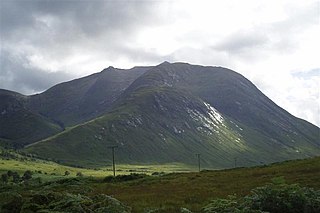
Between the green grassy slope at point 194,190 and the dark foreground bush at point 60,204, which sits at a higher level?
the dark foreground bush at point 60,204

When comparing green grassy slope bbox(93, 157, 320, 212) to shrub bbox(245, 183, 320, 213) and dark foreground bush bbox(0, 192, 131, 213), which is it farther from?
shrub bbox(245, 183, 320, 213)

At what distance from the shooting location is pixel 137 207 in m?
26.0

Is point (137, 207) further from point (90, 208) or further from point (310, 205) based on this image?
point (310, 205)

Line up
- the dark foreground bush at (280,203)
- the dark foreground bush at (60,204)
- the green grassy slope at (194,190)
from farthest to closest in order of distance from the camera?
the green grassy slope at (194,190)
the dark foreground bush at (280,203)
the dark foreground bush at (60,204)

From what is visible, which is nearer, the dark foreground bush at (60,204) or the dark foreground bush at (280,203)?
the dark foreground bush at (60,204)

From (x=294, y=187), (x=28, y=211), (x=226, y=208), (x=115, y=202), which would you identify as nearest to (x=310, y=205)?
(x=294, y=187)

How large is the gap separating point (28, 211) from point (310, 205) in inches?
466

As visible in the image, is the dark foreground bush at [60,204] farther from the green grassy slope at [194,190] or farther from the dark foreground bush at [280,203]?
the green grassy slope at [194,190]

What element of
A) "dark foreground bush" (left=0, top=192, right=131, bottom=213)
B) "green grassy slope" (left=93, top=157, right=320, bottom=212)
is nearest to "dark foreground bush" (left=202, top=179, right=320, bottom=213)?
"dark foreground bush" (left=0, top=192, right=131, bottom=213)

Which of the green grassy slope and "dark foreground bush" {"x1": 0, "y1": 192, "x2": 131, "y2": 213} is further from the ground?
"dark foreground bush" {"x1": 0, "y1": 192, "x2": 131, "y2": 213}

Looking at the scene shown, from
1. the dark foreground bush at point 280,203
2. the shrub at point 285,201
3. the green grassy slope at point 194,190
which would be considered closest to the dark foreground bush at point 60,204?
the dark foreground bush at point 280,203

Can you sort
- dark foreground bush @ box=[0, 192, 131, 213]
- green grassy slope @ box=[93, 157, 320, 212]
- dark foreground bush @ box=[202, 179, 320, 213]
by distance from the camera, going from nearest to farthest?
1. dark foreground bush @ box=[0, 192, 131, 213]
2. dark foreground bush @ box=[202, 179, 320, 213]
3. green grassy slope @ box=[93, 157, 320, 212]

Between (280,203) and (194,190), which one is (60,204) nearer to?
(280,203)

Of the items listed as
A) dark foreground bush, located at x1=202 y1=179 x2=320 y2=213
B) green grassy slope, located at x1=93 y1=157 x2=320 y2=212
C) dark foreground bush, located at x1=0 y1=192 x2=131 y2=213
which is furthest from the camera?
green grassy slope, located at x1=93 y1=157 x2=320 y2=212
